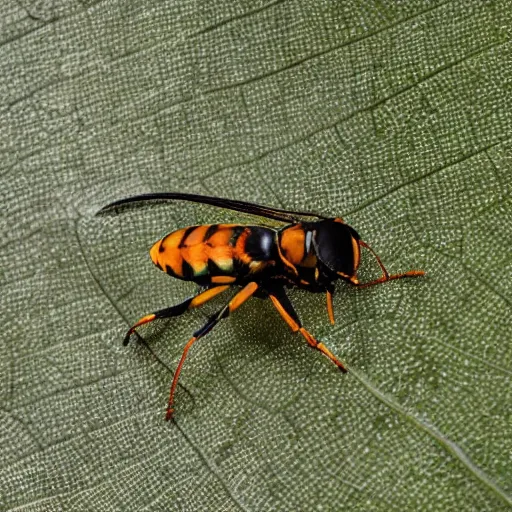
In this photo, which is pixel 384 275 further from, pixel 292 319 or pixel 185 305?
pixel 185 305

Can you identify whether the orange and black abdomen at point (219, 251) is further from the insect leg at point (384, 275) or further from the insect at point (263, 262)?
the insect leg at point (384, 275)

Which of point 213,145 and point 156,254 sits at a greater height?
point 213,145

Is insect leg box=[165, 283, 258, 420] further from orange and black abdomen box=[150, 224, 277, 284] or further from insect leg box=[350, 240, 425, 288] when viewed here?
insect leg box=[350, 240, 425, 288]

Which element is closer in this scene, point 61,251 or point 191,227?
point 191,227

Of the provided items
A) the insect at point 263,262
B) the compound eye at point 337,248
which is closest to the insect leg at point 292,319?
the insect at point 263,262

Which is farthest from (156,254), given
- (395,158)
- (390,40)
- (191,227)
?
(390,40)

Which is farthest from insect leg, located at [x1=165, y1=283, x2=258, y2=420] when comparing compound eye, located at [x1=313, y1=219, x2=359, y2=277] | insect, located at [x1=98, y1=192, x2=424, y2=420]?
compound eye, located at [x1=313, y1=219, x2=359, y2=277]

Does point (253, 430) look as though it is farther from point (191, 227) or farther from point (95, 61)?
point (95, 61)
